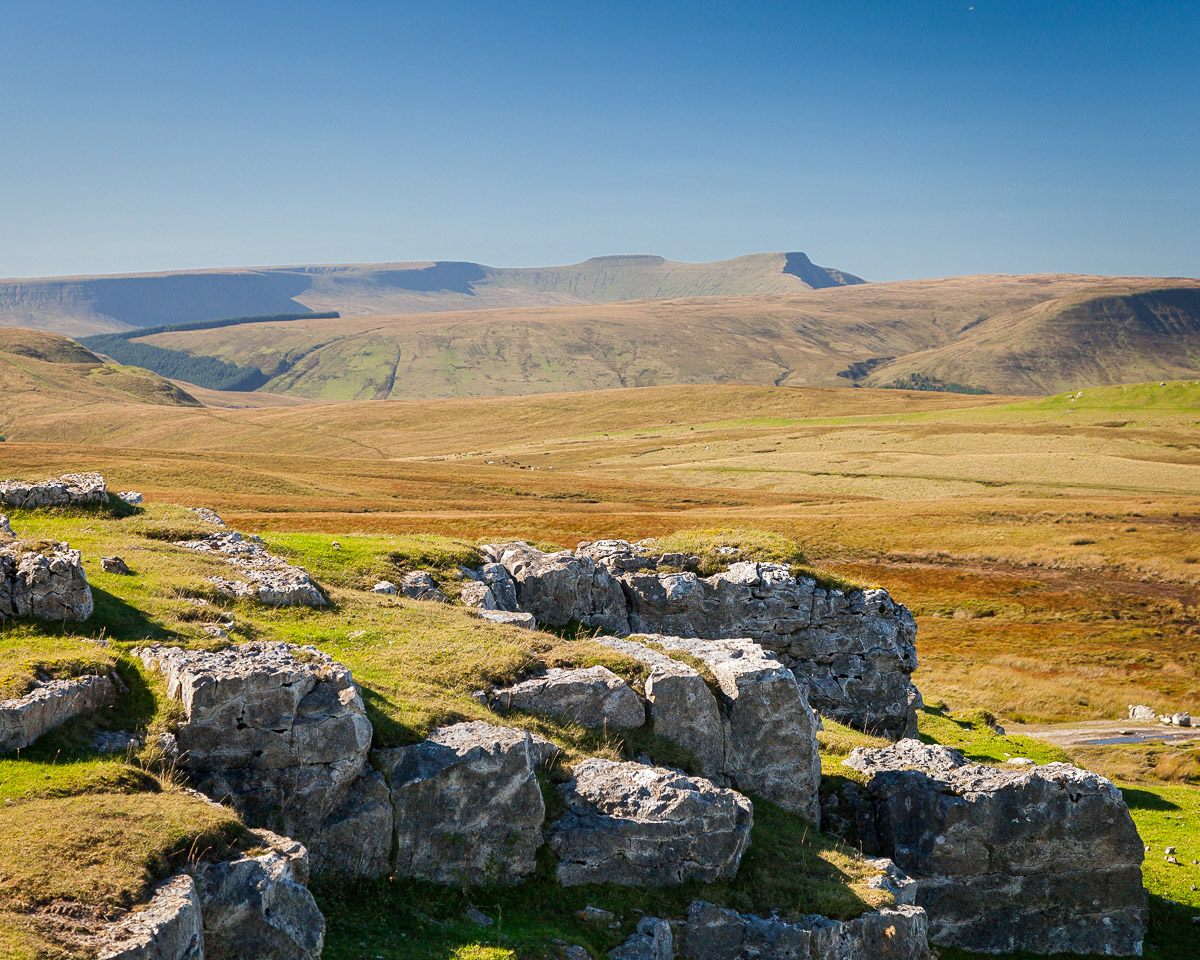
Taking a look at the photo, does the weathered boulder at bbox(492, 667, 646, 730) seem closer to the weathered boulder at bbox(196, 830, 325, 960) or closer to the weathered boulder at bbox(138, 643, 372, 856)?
the weathered boulder at bbox(138, 643, 372, 856)

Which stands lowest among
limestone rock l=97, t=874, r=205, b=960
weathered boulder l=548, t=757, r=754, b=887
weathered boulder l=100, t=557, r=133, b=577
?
weathered boulder l=548, t=757, r=754, b=887

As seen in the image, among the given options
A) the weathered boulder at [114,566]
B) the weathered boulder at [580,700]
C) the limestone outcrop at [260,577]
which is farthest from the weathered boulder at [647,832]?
the weathered boulder at [114,566]

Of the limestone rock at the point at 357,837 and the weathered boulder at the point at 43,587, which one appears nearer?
the limestone rock at the point at 357,837

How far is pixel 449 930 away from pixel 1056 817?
14.1 m

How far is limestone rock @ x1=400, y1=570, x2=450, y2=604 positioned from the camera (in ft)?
78.2

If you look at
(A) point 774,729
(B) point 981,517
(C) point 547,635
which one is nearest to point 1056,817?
(A) point 774,729

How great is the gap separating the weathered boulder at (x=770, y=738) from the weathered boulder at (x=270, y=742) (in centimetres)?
812

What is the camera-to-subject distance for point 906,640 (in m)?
28.2

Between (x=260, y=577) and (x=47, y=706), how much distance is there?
8446mm

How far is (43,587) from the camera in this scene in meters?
15.5

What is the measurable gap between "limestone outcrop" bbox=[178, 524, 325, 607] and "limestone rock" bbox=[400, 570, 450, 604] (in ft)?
10.5

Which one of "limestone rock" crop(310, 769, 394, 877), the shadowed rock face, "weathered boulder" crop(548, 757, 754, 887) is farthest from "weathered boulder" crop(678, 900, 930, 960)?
"limestone rock" crop(310, 769, 394, 877)

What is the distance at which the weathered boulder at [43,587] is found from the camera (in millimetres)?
15438

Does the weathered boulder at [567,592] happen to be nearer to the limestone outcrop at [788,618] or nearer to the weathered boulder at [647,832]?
the limestone outcrop at [788,618]
